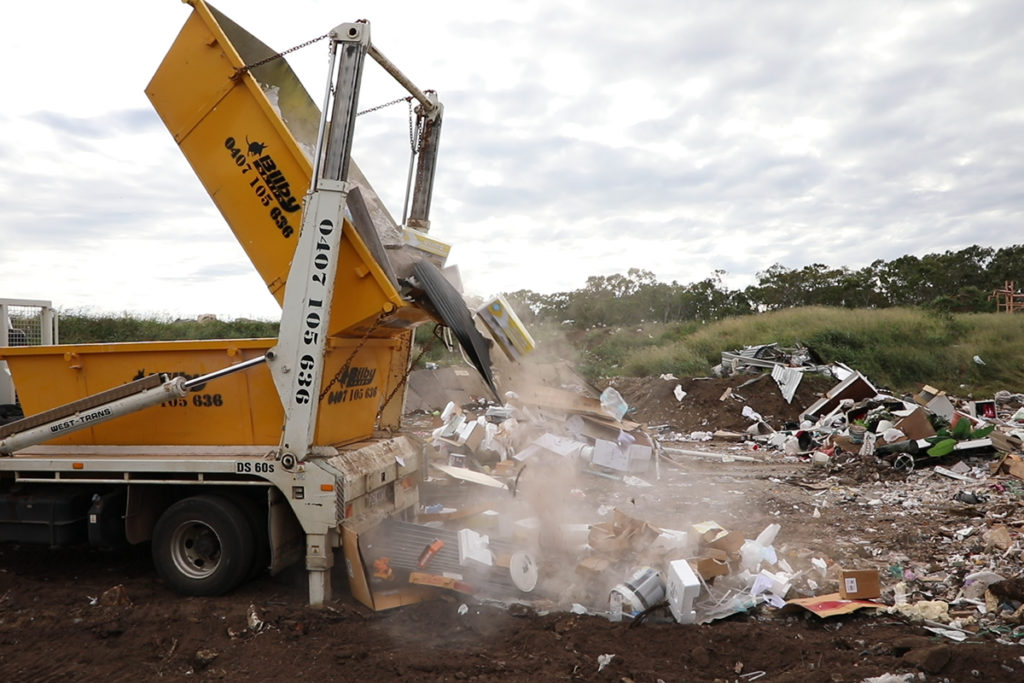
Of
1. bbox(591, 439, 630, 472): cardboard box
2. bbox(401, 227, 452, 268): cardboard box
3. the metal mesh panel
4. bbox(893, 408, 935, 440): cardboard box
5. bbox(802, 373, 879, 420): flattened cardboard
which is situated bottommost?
bbox(591, 439, 630, 472): cardboard box

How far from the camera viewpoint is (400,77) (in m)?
5.18

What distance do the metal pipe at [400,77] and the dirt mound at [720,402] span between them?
1083cm

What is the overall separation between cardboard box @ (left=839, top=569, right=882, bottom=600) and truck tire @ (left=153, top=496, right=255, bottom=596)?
3787 millimetres

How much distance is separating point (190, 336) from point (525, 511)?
12.9 m

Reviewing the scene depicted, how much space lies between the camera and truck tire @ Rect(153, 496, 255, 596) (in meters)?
4.67

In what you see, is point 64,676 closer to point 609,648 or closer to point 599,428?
point 609,648

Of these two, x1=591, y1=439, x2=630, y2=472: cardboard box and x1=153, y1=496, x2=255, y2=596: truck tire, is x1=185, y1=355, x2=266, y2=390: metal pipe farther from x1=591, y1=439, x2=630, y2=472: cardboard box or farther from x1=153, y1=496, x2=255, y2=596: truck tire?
x1=591, y1=439, x2=630, y2=472: cardboard box

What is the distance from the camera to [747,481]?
9.61 meters

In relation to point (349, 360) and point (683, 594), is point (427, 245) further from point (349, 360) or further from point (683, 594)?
point (683, 594)

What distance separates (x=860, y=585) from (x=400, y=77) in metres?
4.55

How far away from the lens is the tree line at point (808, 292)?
3316 centimetres

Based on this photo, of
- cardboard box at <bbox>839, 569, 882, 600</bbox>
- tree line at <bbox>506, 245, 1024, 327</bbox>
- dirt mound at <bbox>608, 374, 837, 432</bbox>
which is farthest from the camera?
tree line at <bbox>506, 245, 1024, 327</bbox>

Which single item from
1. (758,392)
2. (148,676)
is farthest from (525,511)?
(758,392)

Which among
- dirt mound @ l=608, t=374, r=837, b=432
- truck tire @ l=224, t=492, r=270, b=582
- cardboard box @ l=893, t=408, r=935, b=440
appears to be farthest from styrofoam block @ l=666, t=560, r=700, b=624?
dirt mound @ l=608, t=374, r=837, b=432
